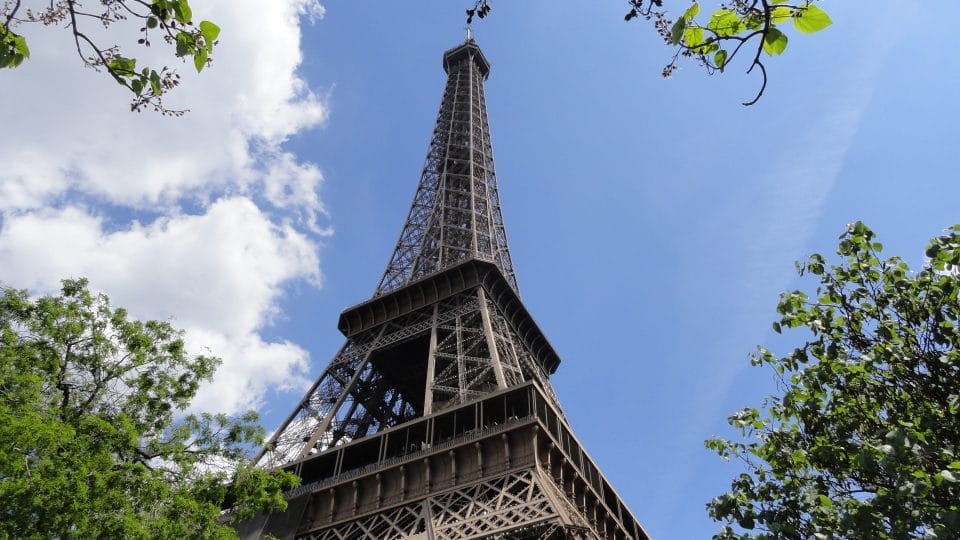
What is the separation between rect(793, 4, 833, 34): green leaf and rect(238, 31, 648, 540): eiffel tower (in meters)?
15.0

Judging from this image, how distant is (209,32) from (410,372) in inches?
1335

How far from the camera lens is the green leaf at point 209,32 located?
5160mm

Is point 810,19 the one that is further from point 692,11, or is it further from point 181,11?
point 181,11

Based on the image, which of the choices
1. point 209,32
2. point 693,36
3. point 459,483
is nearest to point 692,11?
point 693,36

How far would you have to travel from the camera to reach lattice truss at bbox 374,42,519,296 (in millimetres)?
44281

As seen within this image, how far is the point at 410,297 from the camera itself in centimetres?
3825

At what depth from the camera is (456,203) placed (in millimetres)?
51344

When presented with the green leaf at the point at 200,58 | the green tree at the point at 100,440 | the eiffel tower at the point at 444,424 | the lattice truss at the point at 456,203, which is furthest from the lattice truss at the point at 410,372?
the green leaf at the point at 200,58

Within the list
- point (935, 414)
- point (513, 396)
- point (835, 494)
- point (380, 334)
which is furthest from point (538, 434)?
point (380, 334)

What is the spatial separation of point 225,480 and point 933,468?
14.0 m

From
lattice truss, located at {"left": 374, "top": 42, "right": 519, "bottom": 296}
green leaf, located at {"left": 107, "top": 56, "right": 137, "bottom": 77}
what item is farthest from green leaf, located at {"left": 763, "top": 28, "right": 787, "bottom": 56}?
lattice truss, located at {"left": 374, "top": 42, "right": 519, "bottom": 296}

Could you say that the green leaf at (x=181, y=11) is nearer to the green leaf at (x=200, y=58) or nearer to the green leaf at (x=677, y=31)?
the green leaf at (x=200, y=58)

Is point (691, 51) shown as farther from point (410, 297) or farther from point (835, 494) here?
point (410, 297)

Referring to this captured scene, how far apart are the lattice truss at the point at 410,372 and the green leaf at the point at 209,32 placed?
21.9 metres
